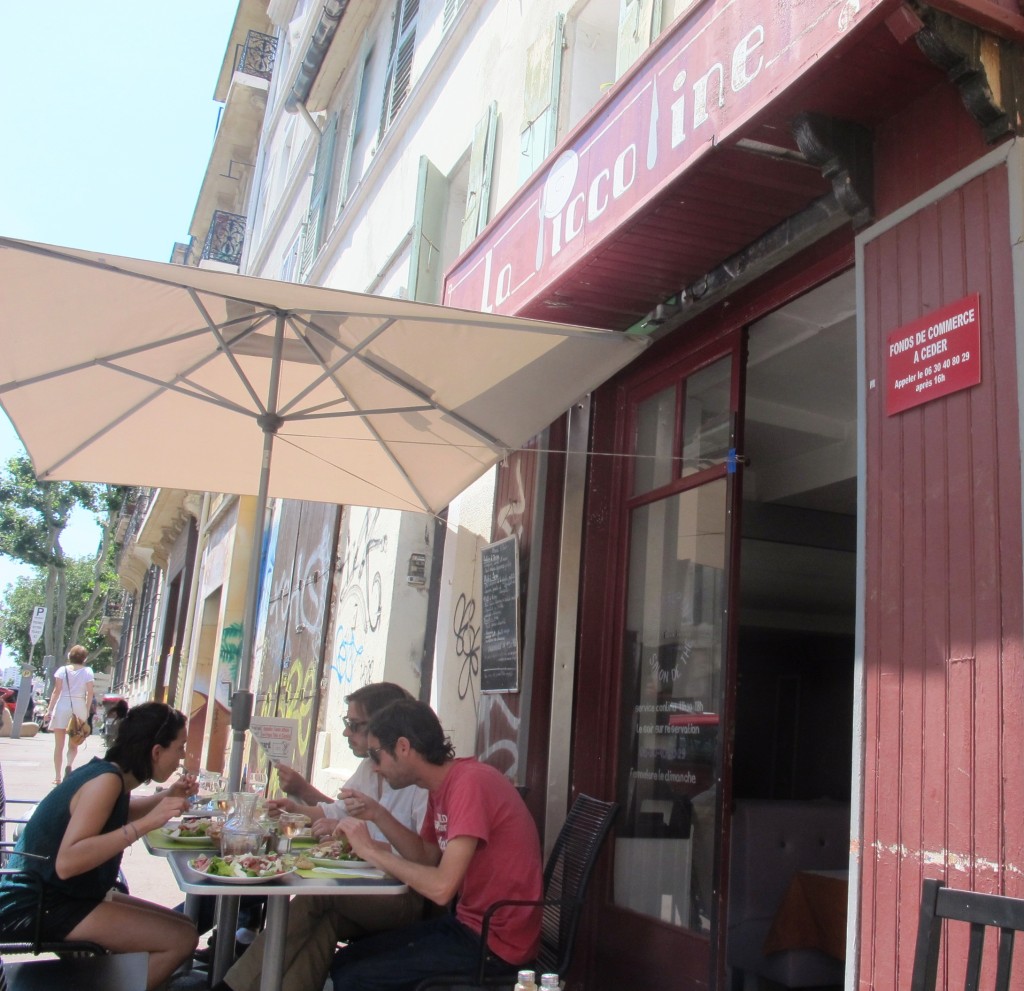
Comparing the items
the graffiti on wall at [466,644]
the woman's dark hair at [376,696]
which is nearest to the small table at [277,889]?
the woman's dark hair at [376,696]

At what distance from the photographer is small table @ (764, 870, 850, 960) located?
13.9 ft

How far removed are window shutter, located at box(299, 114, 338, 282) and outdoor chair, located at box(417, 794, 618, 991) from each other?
951cm

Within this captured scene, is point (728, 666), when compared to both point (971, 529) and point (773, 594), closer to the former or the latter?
point (971, 529)

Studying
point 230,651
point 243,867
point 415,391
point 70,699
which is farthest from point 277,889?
point 230,651

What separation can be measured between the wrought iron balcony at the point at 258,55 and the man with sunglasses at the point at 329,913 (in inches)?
716

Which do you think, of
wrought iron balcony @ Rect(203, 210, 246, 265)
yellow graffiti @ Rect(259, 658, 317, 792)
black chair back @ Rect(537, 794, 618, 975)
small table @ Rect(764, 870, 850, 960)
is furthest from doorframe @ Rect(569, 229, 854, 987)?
wrought iron balcony @ Rect(203, 210, 246, 265)

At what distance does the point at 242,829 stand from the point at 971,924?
2329 mm

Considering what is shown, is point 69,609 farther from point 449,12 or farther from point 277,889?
point 277,889

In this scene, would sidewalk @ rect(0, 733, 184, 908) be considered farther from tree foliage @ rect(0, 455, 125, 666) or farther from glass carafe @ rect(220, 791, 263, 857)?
tree foliage @ rect(0, 455, 125, 666)

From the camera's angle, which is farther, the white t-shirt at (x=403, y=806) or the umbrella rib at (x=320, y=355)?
the umbrella rib at (x=320, y=355)

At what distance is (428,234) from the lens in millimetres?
8031

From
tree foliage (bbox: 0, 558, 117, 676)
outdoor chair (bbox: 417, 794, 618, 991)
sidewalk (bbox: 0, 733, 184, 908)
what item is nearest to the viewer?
outdoor chair (bbox: 417, 794, 618, 991)

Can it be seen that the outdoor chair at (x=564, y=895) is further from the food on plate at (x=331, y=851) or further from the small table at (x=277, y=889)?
the food on plate at (x=331, y=851)

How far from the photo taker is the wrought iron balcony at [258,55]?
19.9 m
